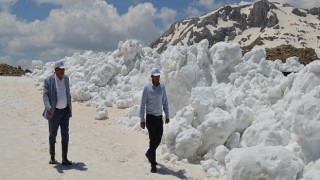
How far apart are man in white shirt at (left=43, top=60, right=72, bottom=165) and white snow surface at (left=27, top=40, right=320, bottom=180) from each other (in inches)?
82.1

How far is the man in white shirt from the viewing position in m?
7.69

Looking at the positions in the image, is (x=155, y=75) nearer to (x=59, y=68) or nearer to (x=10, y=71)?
(x=59, y=68)

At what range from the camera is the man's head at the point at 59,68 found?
7.70 metres

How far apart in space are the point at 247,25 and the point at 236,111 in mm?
167675

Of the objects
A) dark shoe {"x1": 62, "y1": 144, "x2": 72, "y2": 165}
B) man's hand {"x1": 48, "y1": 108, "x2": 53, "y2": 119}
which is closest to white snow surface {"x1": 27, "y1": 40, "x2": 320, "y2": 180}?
dark shoe {"x1": 62, "y1": 144, "x2": 72, "y2": 165}

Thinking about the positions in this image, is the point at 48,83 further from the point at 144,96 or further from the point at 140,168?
the point at 140,168

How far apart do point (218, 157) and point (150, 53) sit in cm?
971

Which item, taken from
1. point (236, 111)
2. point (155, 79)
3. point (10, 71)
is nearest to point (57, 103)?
point (155, 79)

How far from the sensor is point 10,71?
3002 centimetres

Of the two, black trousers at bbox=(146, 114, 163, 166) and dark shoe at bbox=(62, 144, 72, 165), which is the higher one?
black trousers at bbox=(146, 114, 163, 166)

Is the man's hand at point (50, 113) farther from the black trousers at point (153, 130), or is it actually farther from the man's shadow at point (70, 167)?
the black trousers at point (153, 130)

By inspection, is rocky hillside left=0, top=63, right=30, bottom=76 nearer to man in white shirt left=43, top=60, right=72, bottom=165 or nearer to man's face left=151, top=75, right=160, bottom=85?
man in white shirt left=43, top=60, right=72, bottom=165

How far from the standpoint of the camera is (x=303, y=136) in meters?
7.45

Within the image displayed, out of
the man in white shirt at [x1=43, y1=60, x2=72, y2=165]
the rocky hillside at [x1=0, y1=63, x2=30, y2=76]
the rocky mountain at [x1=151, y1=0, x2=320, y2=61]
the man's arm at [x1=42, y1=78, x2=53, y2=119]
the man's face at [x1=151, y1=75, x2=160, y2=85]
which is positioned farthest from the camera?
the rocky mountain at [x1=151, y1=0, x2=320, y2=61]
